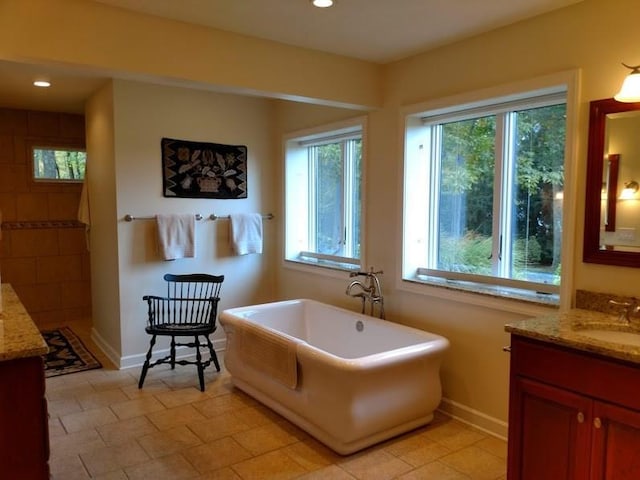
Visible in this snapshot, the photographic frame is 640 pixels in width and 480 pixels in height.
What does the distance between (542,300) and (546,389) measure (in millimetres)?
826

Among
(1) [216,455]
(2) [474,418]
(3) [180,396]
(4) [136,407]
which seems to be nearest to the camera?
(1) [216,455]

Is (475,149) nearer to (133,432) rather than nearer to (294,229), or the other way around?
(294,229)

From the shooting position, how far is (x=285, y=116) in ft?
15.2

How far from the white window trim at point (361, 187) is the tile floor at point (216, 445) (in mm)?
1265

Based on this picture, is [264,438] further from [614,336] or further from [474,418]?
[614,336]

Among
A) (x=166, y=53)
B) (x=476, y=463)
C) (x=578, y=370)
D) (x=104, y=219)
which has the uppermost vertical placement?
(x=166, y=53)

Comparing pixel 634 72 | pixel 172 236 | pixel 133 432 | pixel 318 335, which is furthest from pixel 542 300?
pixel 172 236

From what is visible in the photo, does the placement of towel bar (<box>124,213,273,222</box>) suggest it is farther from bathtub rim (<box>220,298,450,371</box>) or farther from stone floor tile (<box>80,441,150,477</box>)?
stone floor tile (<box>80,441,150,477</box>)

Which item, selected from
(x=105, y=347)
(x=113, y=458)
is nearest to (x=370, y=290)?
(x=113, y=458)

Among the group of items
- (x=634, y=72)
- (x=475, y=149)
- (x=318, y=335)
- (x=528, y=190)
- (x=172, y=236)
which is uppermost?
(x=634, y=72)

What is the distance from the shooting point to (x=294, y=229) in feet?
15.5

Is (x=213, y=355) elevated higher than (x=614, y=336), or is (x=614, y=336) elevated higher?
(x=614, y=336)

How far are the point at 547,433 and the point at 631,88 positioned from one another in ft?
4.83

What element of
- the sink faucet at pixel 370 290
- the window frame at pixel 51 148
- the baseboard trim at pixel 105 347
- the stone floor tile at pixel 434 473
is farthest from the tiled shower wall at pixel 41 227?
the stone floor tile at pixel 434 473
